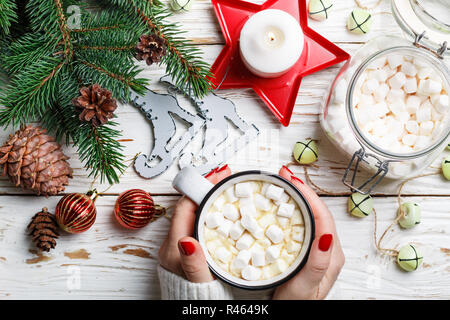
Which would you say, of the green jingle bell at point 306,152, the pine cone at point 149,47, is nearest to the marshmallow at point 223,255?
the green jingle bell at point 306,152

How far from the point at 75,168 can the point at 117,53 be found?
0.31 meters

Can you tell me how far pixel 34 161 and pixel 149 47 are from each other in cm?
33

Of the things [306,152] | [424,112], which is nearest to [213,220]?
[306,152]

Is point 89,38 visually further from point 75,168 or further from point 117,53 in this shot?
point 75,168

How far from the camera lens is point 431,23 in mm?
845

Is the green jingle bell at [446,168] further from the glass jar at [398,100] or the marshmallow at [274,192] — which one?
the marshmallow at [274,192]

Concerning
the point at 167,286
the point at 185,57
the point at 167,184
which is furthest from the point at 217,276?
the point at 185,57

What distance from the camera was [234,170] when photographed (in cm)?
95

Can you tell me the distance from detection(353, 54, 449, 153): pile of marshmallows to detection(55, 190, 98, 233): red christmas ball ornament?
58cm

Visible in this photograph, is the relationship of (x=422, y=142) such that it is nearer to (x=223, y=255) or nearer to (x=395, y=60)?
(x=395, y=60)

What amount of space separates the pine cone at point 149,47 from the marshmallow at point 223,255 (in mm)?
365

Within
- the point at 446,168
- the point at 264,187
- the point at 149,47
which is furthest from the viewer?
the point at 446,168

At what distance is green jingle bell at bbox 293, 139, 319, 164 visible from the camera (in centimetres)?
92
